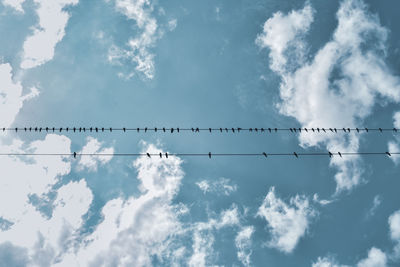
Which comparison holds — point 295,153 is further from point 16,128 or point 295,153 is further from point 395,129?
point 16,128

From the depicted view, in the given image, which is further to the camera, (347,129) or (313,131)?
(347,129)

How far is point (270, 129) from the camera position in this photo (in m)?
34.3

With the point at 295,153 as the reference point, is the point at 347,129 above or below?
above

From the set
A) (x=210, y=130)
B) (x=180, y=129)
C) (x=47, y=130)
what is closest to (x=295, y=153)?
(x=210, y=130)

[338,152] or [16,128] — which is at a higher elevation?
[16,128]

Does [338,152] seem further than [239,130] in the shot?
No

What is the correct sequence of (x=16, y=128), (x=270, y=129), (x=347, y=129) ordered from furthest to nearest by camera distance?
(x=347, y=129) < (x=270, y=129) < (x=16, y=128)

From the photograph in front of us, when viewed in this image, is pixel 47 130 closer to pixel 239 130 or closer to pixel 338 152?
pixel 239 130

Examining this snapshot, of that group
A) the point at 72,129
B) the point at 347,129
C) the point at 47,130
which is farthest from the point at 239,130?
the point at 47,130

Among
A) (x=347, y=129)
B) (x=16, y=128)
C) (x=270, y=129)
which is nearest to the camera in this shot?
(x=16, y=128)

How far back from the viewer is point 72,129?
34594 millimetres

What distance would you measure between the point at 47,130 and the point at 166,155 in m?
14.0

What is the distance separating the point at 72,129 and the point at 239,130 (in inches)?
755

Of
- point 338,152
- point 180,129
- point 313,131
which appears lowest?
point 338,152
